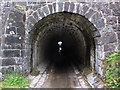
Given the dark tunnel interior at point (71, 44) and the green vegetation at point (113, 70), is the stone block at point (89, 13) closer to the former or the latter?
the green vegetation at point (113, 70)

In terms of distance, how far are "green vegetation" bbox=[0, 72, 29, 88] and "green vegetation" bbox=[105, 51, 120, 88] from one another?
2.89 m

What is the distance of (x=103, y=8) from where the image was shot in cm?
655

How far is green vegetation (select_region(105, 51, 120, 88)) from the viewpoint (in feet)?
19.0

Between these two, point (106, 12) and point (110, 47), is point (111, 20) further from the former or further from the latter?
point (110, 47)

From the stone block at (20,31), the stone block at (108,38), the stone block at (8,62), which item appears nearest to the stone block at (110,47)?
the stone block at (108,38)

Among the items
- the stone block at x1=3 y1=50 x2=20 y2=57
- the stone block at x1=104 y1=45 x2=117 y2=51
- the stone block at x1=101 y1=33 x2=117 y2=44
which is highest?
the stone block at x1=101 y1=33 x2=117 y2=44

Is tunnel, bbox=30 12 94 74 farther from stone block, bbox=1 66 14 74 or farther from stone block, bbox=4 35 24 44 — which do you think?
stone block, bbox=1 66 14 74

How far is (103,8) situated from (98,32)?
931mm

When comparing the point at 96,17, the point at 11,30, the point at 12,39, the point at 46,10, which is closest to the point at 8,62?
the point at 12,39

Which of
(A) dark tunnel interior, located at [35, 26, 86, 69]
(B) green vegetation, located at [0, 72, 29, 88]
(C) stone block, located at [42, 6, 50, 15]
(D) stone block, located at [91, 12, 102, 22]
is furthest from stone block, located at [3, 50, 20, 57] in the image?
(A) dark tunnel interior, located at [35, 26, 86, 69]

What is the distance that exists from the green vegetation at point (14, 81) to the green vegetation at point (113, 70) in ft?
9.49

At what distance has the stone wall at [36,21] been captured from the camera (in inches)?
252

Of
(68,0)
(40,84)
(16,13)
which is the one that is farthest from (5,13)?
(40,84)

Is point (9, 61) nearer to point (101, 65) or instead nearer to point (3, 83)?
point (3, 83)
